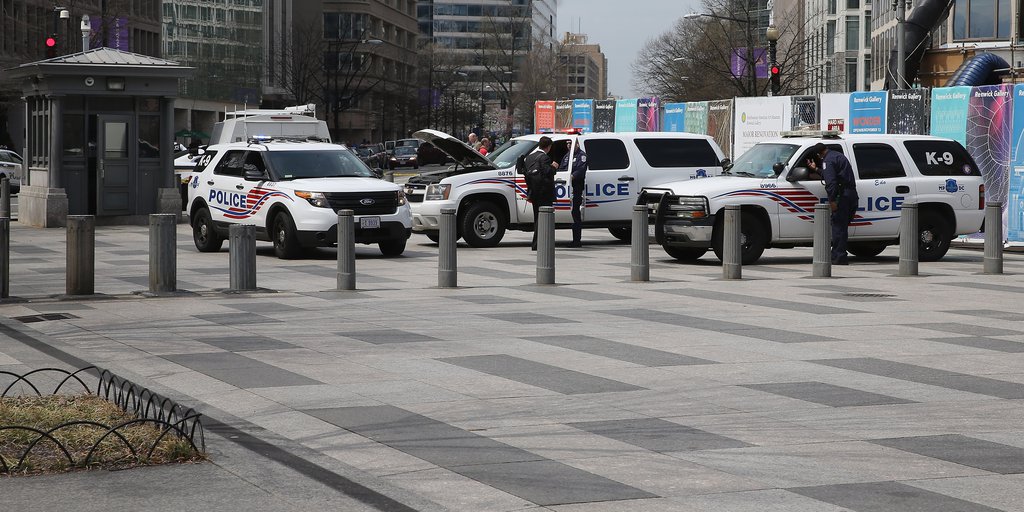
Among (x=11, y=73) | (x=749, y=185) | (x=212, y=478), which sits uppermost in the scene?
(x=11, y=73)

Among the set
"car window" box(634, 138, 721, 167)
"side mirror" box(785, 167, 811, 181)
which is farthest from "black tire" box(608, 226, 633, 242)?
"side mirror" box(785, 167, 811, 181)

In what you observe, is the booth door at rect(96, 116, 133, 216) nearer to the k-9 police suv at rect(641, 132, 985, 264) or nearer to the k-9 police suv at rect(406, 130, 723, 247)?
the k-9 police suv at rect(406, 130, 723, 247)

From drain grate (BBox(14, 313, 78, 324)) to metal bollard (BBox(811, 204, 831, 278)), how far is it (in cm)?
928

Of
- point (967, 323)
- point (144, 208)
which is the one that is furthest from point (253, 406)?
point (144, 208)

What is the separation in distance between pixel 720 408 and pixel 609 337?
326cm

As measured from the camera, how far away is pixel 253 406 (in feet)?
26.2

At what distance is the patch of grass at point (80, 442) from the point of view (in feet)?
20.5

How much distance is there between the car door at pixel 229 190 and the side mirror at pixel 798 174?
804 centimetres

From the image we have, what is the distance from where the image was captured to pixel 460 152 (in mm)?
22828

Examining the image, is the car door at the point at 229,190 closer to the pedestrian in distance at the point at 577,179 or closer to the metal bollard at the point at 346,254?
the pedestrian in distance at the point at 577,179

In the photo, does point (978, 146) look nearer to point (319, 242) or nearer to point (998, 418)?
point (319, 242)

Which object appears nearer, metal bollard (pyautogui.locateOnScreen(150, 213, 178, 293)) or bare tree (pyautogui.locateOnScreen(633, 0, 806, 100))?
metal bollard (pyautogui.locateOnScreen(150, 213, 178, 293))

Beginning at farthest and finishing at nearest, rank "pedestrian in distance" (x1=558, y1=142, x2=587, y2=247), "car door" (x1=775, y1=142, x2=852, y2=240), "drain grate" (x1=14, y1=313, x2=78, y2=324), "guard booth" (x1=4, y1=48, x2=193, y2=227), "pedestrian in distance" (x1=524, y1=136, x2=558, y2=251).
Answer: "guard booth" (x1=4, y1=48, x2=193, y2=227) < "pedestrian in distance" (x1=558, y1=142, x2=587, y2=247) < "pedestrian in distance" (x1=524, y1=136, x2=558, y2=251) < "car door" (x1=775, y1=142, x2=852, y2=240) < "drain grate" (x1=14, y1=313, x2=78, y2=324)

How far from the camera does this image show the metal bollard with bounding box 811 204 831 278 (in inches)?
682
